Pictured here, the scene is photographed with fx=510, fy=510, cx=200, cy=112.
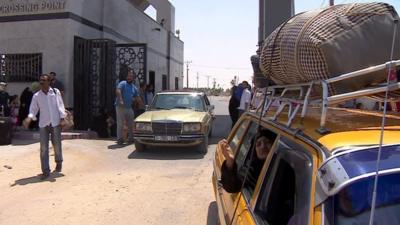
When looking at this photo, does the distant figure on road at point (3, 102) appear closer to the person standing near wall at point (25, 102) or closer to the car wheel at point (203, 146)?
the person standing near wall at point (25, 102)

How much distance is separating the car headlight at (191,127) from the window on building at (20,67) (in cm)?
630

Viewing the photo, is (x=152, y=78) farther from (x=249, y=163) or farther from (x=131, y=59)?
(x=249, y=163)

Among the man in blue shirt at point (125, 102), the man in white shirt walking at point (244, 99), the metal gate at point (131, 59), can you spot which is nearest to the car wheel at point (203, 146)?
the man in blue shirt at point (125, 102)

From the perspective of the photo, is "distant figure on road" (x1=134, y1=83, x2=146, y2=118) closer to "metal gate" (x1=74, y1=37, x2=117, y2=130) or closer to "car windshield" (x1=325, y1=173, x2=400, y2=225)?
"metal gate" (x1=74, y1=37, x2=117, y2=130)

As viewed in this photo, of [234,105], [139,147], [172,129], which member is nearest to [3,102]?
[139,147]

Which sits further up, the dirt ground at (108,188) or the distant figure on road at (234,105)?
the distant figure on road at (234,105)

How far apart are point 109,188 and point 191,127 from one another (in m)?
3.62

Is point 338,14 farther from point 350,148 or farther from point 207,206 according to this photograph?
point 207,206

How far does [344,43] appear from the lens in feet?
9.46

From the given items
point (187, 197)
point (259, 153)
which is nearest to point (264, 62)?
point (259, 153)

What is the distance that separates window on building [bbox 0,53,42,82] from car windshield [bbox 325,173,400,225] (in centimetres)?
1445

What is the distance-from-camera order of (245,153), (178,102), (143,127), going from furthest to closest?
(178,102) < (143,127) < (245,153)

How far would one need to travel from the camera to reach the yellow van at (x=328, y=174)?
2.07 m

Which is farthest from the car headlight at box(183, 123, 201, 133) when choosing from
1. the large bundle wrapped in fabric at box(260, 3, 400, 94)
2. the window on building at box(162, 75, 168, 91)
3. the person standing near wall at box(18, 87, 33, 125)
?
the window on building at box(162, 75, 168, 91)
